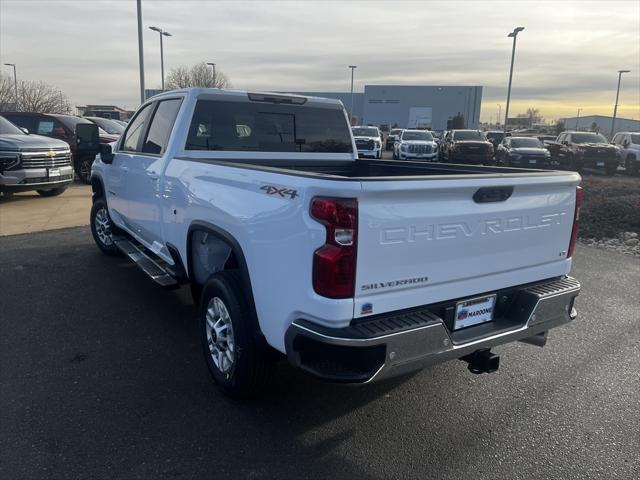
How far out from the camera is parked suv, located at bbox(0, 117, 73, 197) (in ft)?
35.1

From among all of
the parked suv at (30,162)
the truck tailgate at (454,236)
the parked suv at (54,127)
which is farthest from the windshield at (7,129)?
the truck tailgate at (454,236)

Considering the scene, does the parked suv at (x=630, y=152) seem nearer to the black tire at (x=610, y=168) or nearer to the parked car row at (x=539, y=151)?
the parked car row at (x=539, y=151)

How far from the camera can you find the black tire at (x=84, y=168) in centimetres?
1436

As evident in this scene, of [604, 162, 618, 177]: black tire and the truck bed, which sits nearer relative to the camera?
the truck bed

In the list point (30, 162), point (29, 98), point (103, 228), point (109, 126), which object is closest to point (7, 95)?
point (29, 98)

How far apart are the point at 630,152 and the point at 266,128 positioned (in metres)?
23.0

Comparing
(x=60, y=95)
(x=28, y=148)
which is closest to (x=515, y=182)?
(x=28, y=148)

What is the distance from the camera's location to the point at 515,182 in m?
3.16

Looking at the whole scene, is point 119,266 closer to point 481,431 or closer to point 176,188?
point 176,188

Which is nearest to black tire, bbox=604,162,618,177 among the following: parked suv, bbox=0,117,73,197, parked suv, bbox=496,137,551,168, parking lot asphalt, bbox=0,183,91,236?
parked suv, bbox=496,137,551,168

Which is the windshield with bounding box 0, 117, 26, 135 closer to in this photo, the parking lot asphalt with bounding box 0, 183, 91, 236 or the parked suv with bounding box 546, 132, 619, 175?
the parking lot asphalt with bounding box 0, 183, 91, 236

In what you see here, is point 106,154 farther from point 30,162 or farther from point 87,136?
point 30,162

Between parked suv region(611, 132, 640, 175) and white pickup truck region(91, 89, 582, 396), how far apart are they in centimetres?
2219

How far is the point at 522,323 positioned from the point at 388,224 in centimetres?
125
